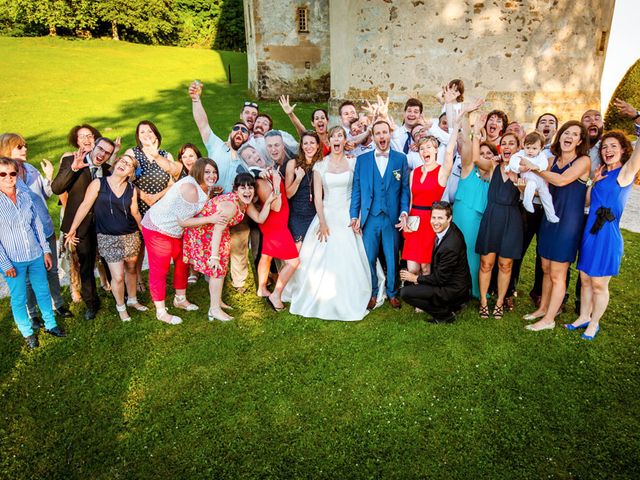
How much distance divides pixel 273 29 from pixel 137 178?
1723 cm

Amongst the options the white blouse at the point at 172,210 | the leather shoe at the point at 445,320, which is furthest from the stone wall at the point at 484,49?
the white blouse at the point at 172,210

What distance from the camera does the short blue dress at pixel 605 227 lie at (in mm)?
4379

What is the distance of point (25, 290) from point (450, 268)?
14.8 ft

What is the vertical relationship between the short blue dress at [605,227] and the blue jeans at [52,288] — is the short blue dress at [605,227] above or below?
above

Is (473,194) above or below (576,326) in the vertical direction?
above

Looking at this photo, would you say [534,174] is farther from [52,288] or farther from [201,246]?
[52,288]

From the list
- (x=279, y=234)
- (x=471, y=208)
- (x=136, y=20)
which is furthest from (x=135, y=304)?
(x=136, y=20)

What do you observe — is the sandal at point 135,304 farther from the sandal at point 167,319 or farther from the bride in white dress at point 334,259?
the bride in white dress at point 334,259

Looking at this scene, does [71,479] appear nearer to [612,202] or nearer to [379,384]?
[379,384]

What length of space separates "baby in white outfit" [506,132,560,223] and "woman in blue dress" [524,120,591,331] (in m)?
0.07

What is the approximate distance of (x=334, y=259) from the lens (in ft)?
17.7

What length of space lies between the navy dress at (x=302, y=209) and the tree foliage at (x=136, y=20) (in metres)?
33.1

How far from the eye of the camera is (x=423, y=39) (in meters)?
10.7

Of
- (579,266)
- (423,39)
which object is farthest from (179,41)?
(579,266)
